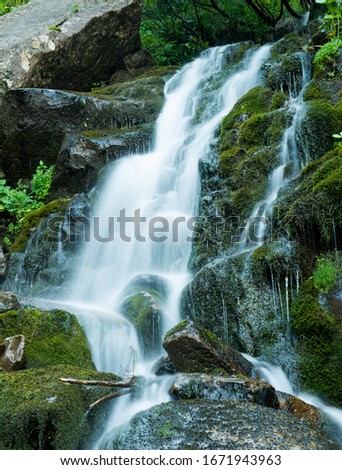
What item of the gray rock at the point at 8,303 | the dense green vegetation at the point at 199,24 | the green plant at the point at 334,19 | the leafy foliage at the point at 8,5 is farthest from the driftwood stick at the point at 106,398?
the leafy foliage at the point at 8,5

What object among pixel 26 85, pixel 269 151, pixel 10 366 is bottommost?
pixel 10 366

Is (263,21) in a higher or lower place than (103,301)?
higher

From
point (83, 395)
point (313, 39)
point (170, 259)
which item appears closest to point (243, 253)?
point (170, 259)

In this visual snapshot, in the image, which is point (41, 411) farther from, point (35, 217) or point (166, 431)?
point (35, 217)

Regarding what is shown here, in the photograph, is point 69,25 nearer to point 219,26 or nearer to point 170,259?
point 219,26

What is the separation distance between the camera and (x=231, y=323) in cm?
577

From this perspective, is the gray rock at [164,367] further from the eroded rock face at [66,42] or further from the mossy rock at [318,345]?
the eroded rock face at [66,42]

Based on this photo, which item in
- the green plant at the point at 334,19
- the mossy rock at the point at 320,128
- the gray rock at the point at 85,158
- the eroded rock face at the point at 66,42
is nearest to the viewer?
the mossy rock at the point at 320,128

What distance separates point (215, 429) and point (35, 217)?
668cm

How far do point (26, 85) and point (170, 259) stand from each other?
571 centimetres

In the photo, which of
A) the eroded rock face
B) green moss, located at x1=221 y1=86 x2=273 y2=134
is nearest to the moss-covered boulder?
green moss, located at x1=221 y1=86 x2=273 y2=134

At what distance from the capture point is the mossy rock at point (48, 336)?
16.0 feet

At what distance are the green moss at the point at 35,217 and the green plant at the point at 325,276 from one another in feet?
15.6

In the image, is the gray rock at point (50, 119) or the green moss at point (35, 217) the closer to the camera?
the green moss at point (35, 217)
